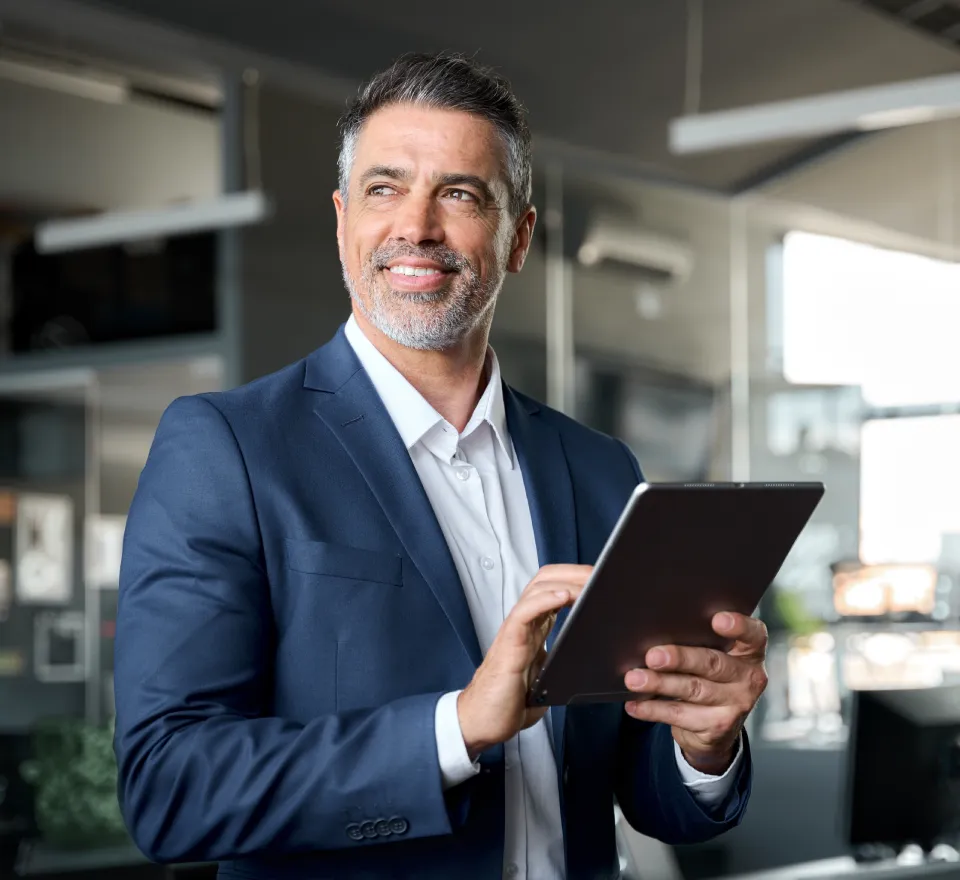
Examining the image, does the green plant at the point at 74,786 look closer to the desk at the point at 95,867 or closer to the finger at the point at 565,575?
the desk at the point at 95,867

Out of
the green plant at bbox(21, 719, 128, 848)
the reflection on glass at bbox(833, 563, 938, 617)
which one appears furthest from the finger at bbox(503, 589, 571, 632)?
the reflection on glass at bbox(833, 563, 938, 617)

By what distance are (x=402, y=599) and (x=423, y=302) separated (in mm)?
394

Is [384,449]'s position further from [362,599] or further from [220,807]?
[220,807]

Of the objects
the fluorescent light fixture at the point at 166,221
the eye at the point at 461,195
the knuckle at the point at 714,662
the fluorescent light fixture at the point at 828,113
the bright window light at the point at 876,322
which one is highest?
the fluorescent light fixture at the point at 828,113

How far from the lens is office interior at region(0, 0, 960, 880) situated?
22.1ft

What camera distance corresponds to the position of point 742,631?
4.95 feet

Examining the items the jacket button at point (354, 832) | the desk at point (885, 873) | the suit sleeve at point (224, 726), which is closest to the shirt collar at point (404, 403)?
the suit sleeve at point (224, 726)

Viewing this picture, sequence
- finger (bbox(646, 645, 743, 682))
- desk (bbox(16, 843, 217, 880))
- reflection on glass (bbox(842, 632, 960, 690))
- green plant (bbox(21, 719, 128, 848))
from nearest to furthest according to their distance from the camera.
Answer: finger (bbox(646, 645, 743, 682)) < desk (bbox(16, 843, 217, 880)) < green plant (bbox(21, 719, 128, 848)) < reflection on glass (bbox(842, 632, 960, 690))

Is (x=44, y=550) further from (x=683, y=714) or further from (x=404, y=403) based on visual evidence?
(x=683, y=714)

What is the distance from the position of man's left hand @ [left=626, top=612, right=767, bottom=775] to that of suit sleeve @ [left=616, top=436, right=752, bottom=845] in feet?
0.46

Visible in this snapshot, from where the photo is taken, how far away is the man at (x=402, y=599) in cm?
142

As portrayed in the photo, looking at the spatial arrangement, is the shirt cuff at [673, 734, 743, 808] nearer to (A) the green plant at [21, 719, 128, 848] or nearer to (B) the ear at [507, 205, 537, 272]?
(B) the ear at [507, 205, 537, 272]

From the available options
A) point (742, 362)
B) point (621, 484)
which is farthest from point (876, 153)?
point (621, 484)

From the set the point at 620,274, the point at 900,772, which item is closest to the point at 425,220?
the point at 900,772
